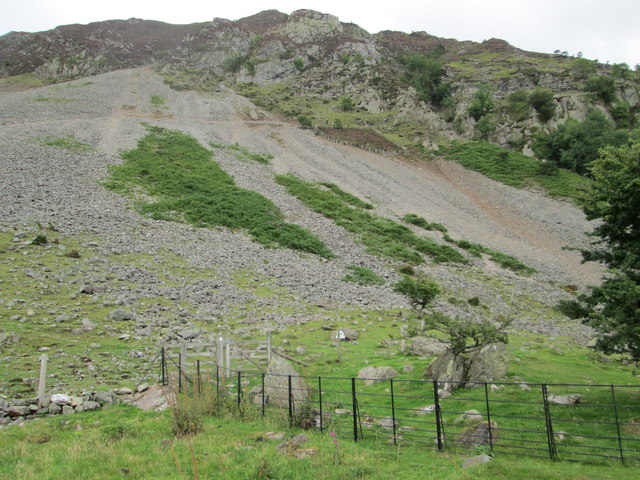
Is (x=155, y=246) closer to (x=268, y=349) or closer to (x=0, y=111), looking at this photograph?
(x=268, y=349)

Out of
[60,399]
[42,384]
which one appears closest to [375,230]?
[60,399]

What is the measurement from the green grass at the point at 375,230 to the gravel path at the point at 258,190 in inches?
68.6

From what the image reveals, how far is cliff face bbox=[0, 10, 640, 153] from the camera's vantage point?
91062 mm

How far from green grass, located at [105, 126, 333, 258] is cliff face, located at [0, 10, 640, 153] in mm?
44923

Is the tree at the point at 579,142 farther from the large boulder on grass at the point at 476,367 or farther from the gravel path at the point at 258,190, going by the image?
the large boulder on grass at the point at 476,367

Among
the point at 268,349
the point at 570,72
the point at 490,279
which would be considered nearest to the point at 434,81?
the point at 570,72

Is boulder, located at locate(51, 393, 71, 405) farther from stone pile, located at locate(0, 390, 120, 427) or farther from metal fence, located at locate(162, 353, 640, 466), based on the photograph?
metal fence, located at locate(162, 353, 640, 466)

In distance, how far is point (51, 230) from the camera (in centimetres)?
2764

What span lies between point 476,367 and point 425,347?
5154mm

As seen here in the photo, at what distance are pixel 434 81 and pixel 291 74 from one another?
4508 cm

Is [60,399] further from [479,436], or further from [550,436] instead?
[550,436]

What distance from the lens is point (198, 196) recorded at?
4100cm

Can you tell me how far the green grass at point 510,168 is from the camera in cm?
6028

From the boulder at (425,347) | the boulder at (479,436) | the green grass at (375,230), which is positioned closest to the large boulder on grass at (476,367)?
the boulder at (479,436)
